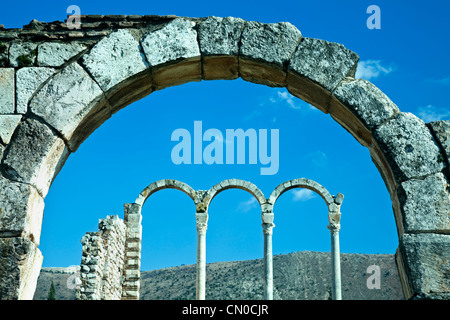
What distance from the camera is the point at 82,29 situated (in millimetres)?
5402

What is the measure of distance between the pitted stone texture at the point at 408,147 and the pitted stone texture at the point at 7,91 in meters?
3.30

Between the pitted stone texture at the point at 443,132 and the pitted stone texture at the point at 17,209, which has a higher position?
the pitted stone texture at the point at 443,132

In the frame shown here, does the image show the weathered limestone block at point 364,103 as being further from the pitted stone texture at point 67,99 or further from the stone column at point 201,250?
the stone column at point 201,250

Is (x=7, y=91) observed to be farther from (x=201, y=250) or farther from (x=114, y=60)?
(x=201, y=250)

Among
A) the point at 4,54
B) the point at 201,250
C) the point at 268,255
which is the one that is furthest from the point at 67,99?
the point at 268,255

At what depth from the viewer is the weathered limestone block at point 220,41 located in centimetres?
533

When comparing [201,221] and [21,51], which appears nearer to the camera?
[21,51]

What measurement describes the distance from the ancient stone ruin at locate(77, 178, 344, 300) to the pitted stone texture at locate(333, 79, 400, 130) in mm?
9390

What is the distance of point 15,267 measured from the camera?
450 cm

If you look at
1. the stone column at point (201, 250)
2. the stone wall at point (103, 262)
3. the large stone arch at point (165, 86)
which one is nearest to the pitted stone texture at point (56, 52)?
the large stone arch at point (165, 86)

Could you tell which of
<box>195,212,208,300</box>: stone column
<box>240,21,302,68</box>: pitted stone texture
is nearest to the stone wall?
<box>195,212,208,300</box>: stone column

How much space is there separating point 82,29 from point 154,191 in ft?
44.4

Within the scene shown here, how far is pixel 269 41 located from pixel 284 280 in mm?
34568

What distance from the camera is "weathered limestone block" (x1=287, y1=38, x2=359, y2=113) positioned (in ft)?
17.3
